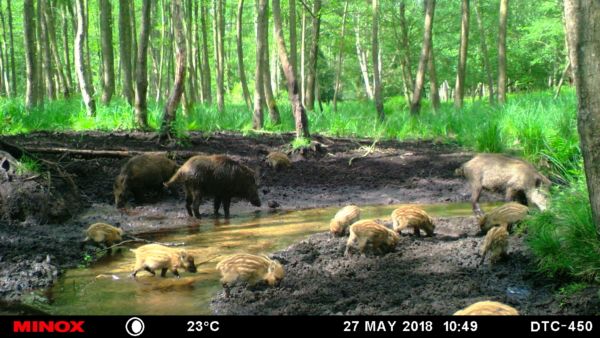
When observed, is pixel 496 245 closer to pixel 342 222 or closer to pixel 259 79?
pixel 342 222

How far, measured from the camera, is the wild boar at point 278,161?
12672mm

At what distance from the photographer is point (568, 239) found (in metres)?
4.84

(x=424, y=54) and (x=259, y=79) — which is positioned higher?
(x=424, y=54)

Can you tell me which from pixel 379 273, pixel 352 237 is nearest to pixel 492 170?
pixel 352 237

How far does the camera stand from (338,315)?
429cm

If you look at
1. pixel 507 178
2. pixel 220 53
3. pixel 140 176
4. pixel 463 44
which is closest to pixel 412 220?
pixel 507 178

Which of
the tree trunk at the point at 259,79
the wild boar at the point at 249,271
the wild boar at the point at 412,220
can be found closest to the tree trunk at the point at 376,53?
the tree trunk at the point at 259,79

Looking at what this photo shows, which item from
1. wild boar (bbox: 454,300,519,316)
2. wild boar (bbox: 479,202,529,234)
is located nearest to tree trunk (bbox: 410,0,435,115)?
wild boar (bbox: 479,202,529,234)

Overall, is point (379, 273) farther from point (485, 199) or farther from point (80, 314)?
point (485, 199)

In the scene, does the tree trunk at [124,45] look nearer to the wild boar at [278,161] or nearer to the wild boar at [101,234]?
the wild boar at [278,161]

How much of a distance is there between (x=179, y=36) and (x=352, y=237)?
8490 millimetres
